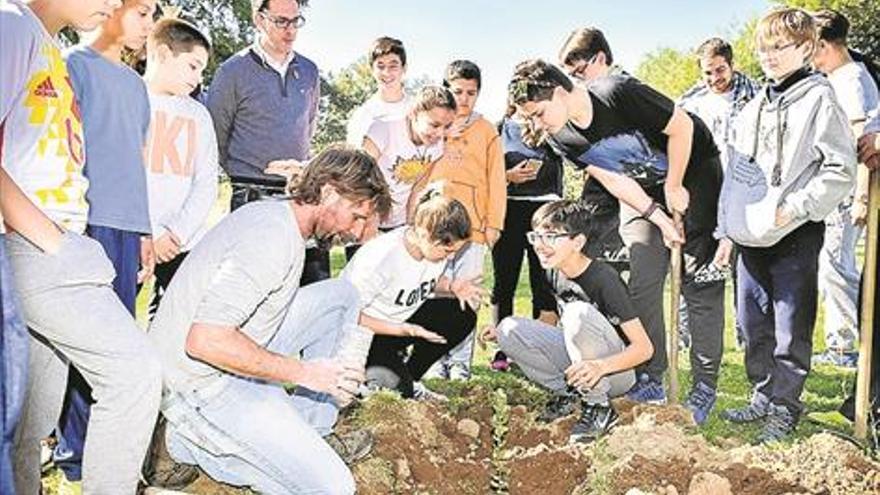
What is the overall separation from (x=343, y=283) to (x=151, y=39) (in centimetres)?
150

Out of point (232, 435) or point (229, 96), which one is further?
point (229, 96)

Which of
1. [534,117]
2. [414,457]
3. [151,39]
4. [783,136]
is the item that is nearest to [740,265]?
[783,136]

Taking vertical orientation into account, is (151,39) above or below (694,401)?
above

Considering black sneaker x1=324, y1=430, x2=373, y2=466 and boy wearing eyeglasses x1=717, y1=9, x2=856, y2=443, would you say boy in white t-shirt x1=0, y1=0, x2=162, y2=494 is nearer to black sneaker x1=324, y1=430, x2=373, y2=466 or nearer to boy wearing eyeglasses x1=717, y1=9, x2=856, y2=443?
black sneaker x1=324, y1=430, x2=373, y2=466

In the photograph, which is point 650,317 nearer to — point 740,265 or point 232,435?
point 740,265

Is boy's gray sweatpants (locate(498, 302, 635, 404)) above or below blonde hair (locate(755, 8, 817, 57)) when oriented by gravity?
below

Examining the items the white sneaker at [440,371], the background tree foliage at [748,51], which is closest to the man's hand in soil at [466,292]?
the white sneaker at [440,371]

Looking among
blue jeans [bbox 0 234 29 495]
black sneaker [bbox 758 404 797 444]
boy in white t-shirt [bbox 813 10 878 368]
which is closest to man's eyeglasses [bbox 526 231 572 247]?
black sneaker [bbox 758 404 797 444]

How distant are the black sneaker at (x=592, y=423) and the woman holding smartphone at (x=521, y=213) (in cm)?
189

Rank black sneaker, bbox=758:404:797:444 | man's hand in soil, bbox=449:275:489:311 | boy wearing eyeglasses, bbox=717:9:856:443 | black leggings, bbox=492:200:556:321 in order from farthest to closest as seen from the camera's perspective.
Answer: black leggings, bbox=492:200:556:321 < man's hand in soil, bbox=449:275:489:311 < black sneaker, bbox=758:404:797:444 < boy wearing eyeglasses, bbox=717:9:856:443

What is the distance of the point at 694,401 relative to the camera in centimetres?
513

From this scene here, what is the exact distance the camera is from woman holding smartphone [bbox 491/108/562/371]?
6680 mm

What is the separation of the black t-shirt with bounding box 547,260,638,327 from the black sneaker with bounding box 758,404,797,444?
2.62 feet

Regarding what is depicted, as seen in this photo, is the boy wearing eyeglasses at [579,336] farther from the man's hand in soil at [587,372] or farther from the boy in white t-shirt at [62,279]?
the boy in white t-shirt at [62,279]
